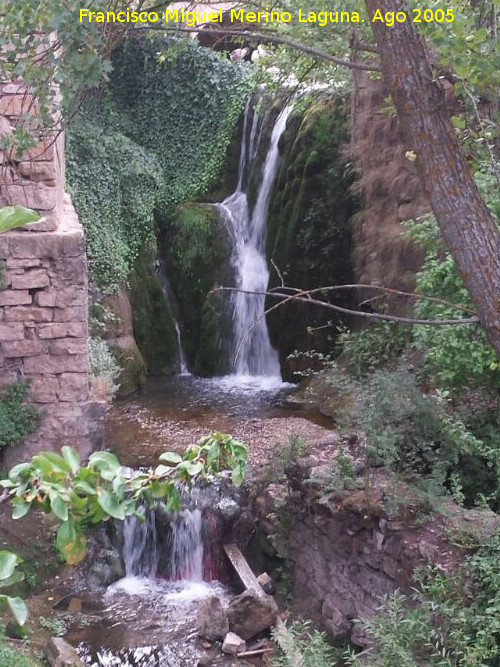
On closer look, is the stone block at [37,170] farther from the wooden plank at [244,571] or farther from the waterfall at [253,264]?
the waterfall at [253,264]

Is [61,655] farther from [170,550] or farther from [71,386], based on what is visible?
[71,386]

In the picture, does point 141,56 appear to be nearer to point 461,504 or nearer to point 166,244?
point 166,244

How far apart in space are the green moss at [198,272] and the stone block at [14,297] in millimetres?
5560

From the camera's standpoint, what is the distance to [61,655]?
4.77 metres

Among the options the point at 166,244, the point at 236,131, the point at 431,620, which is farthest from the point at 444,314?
the point at 236,131

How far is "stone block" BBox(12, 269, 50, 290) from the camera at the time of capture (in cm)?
571

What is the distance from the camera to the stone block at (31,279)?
18.7 feet

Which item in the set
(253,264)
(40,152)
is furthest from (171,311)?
(40,152)

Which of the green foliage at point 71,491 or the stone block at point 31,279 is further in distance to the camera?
the stone block at point 31,279

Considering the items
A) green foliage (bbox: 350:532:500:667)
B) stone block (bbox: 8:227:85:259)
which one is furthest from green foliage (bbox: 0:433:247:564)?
stone block (bbox: 8:227:85:259)

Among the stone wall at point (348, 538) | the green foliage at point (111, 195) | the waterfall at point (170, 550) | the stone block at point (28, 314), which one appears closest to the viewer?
the stone wall at point (348, 538)

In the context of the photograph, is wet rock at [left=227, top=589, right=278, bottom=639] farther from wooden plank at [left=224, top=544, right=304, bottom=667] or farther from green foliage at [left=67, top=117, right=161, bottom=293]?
green foliage at [left=67, top=117, right=161, bottom=293]

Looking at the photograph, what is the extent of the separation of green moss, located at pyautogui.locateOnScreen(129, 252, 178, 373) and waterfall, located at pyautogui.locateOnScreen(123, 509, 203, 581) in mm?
4738

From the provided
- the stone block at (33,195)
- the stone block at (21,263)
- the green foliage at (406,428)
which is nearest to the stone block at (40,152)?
the stone block at (33,195)
